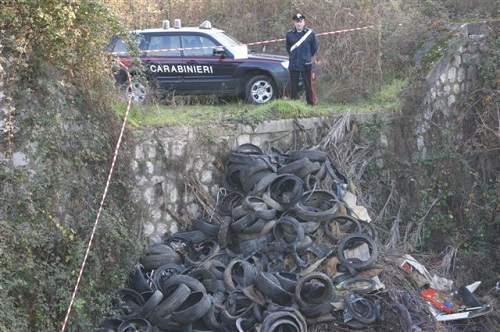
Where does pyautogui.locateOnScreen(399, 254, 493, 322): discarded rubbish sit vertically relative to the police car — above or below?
below

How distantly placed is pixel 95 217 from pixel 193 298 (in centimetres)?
169

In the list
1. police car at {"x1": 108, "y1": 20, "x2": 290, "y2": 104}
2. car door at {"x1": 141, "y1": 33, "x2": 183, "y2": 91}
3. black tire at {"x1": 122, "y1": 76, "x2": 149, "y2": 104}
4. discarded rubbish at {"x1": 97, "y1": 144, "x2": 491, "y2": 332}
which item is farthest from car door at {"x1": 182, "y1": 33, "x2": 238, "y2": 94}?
discarded rubbish at {"x1": 97, "y1": 144, "x2": 491, "y2": 332}

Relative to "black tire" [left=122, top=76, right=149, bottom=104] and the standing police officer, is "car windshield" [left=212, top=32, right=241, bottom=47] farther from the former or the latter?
"black tire" [left=122, top=76, right=149, bottom=104]

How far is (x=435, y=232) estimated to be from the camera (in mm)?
12703

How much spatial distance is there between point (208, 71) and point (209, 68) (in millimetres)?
61

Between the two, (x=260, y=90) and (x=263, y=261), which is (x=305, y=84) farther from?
(x=263, y=261)

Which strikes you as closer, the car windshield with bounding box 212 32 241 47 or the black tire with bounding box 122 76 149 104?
the black tire with bounding box 122 76 149 104

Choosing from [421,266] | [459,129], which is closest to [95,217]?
[421,266]

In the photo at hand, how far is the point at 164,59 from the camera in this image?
1384 centimetres

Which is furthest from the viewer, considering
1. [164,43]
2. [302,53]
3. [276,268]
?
[164,43]

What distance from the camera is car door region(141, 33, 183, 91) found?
13.8 m

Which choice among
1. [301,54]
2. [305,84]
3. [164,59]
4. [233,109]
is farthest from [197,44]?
[305,84]

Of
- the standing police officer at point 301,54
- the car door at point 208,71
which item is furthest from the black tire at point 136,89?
the standing police officer at point 301,54

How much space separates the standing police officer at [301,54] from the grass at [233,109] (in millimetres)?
332
